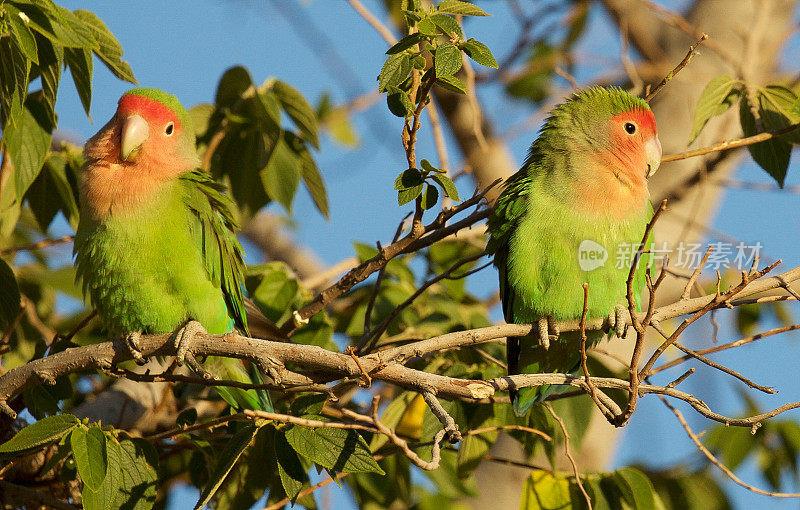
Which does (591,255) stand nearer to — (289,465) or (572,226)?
(572,226)

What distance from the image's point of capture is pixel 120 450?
8.75 feet

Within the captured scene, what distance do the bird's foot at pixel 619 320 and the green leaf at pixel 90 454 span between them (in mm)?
2068

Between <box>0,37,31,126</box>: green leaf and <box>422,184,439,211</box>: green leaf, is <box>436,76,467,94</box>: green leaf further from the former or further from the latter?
<box>0,37,31,126</box>: green leaf

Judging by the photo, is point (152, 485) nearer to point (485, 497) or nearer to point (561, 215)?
point (561, 215)

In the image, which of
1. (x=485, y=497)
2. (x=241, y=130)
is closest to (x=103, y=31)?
(x=241, y=130)

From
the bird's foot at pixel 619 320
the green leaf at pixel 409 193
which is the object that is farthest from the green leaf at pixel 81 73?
the bird's foot at pixel 619 320

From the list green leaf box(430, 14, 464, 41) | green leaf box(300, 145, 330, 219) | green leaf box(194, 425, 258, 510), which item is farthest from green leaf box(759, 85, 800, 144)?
green leaf box(194, 425, 258, 510)

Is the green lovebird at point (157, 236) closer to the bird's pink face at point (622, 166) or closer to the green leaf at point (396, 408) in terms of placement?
the green leaf at point (396, 408)

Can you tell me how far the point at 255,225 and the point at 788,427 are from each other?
4785 mm

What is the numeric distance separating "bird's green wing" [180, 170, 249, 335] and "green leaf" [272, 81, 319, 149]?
530mm

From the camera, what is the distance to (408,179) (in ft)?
8.90

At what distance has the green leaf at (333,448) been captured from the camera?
8.07ft

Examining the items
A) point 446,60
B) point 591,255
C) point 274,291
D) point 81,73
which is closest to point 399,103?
point 446,60

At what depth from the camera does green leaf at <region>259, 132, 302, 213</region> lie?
375cm
